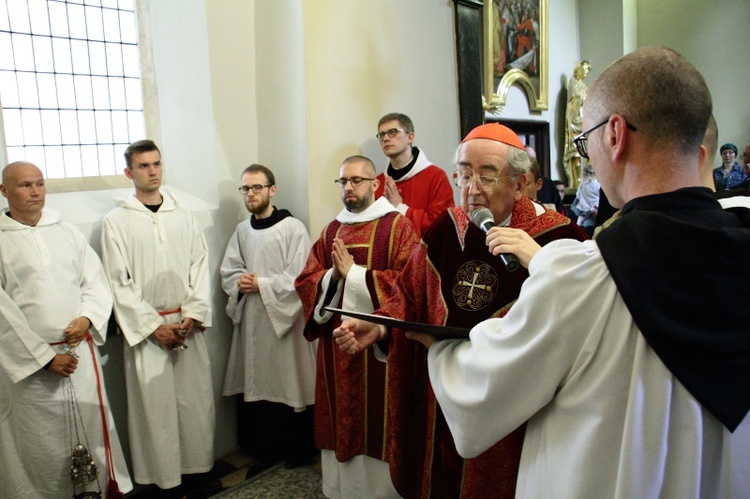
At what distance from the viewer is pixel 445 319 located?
7.97 ft

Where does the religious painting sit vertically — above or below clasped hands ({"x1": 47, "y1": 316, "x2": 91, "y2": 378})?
above

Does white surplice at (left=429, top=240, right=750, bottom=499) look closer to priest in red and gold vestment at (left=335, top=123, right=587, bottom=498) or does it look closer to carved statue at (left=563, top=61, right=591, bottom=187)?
priest in red and gold vestment at (left=335, top=123, right=587, bottom=498)

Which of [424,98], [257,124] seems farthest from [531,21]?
[257,124]

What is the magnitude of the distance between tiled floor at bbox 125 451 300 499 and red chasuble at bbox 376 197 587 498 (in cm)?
177

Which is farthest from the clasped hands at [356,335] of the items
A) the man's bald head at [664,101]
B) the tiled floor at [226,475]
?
the tiled floor at [226,475]

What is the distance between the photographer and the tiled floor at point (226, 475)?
3.92 metres

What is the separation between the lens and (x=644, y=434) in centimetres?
118

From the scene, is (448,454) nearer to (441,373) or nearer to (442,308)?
(442,308)

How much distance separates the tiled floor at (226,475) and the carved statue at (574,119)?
23.5 feet

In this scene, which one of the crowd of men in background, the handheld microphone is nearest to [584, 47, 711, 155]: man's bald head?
the crowd of men in background

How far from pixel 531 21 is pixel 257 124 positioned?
19.3 feet

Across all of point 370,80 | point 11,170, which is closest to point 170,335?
point 11,170

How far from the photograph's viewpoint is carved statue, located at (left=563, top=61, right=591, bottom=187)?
9508 millimetres

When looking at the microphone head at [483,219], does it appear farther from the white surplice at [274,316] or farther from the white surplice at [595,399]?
the white surplice at [274,316]
